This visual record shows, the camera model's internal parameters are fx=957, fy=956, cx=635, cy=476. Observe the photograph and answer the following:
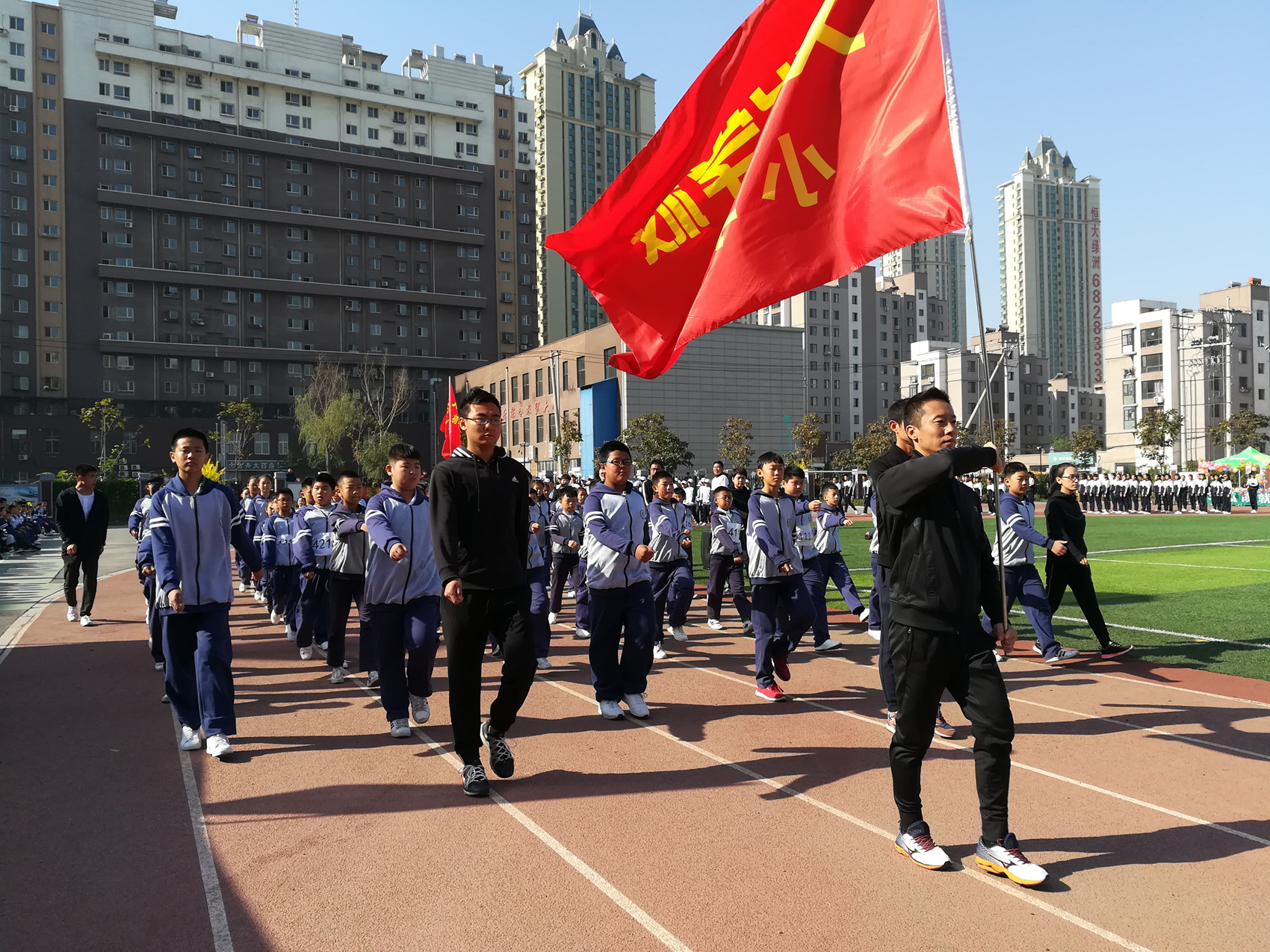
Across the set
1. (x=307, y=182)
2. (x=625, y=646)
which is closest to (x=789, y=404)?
(x=307, y=182)

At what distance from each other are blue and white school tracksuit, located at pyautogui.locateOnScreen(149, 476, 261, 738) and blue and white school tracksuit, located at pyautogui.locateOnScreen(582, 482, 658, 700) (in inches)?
102

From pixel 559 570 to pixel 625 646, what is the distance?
5.67 m

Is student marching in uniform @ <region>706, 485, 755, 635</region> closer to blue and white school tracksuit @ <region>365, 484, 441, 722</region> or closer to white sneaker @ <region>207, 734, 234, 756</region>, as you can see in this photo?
blue and white school tracksuit @ <region>365, 484, 441, 722</region>

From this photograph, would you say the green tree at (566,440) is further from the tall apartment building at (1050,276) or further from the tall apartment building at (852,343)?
the tall apartment building at (1050,276)

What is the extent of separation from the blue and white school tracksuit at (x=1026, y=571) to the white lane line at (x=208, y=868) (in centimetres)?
729

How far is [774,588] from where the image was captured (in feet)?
26.4

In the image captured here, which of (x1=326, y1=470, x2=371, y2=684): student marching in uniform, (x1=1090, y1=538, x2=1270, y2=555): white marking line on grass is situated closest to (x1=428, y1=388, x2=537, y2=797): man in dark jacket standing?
(x1=326, y1=470, x2=371, y2=684): student marching in uniform

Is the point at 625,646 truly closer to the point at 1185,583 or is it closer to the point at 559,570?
the point at 559,570

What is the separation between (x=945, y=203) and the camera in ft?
16.4

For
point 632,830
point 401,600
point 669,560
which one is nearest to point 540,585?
point 669,560

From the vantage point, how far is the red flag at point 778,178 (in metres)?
5.32

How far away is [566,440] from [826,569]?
49.0 m

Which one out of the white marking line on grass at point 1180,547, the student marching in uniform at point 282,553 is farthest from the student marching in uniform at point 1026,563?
the white marking line on grass at point 1180,547

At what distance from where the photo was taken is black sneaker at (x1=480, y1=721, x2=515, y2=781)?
5.53 meters
